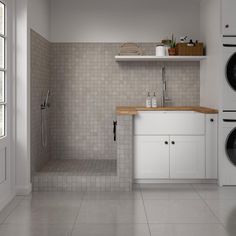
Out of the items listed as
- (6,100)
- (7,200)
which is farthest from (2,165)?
(6,100)

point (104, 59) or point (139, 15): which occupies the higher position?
point (139, 15)

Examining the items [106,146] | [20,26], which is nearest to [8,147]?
[20,26]

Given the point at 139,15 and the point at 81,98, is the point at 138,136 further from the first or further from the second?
the point at 139,15

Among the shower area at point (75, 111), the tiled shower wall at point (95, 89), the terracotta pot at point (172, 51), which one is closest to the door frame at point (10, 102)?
the shower area at point (75, 111)

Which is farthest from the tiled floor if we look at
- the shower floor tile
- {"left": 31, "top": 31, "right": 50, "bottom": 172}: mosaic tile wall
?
{"left": 31, "top": 31, "right": 50, "bottom": 172}: mosaic tile wall

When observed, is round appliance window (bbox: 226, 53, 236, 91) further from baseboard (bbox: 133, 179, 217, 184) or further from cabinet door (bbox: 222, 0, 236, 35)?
baseboard (bbox: 133, 179, 217, 184)

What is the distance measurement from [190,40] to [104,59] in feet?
3.93

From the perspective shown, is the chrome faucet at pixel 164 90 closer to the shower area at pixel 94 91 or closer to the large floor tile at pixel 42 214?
the shower area at pixel 94 91

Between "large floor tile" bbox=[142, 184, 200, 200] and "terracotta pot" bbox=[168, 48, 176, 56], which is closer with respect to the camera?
"large floor tile" bbox=[142, 184, 200, 200]

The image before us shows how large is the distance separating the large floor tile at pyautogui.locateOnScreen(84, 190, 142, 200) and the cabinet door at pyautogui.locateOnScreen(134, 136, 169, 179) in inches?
12.8

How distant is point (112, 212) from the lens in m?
4.08

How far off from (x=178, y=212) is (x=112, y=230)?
2.62 feet

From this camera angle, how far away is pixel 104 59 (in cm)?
621

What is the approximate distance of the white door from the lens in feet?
14.4
